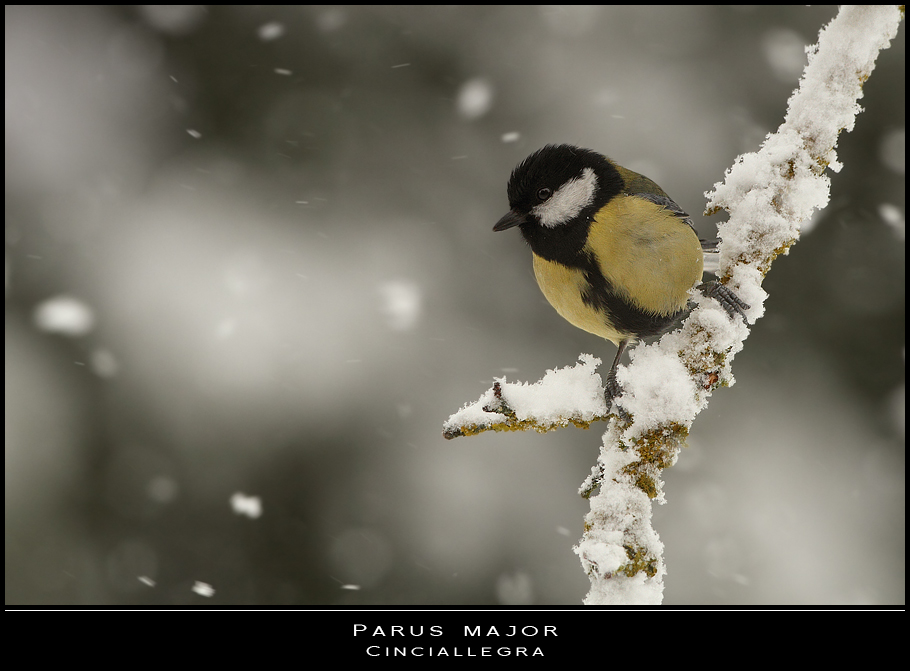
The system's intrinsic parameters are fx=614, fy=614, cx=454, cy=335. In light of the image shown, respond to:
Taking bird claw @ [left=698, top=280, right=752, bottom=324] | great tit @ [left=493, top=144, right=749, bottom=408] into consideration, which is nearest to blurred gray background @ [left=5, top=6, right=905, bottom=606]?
great tit @ [left=493, top=144, right=749, bottom=408]

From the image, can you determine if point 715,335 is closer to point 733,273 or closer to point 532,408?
point 733,273

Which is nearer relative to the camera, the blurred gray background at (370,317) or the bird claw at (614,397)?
the bird claw at (614,397)

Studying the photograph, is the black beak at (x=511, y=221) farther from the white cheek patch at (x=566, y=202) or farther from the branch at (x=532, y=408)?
the branch at (x=532, y=408)

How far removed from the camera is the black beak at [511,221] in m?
1.71

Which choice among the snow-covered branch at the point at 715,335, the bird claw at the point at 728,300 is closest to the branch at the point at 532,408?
the snow-covered branch at the point at 715,335

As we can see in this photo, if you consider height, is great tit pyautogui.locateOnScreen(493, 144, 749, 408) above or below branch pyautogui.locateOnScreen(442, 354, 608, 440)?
above

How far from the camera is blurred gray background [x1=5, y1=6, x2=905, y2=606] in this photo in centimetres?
368

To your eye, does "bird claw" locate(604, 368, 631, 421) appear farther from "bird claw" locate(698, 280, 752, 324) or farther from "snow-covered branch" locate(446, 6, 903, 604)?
"bird claw" locate(698, 280, 752, 324)

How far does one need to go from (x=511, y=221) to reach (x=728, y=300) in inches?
24.1

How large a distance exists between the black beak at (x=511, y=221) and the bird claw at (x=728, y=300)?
0.54 metres

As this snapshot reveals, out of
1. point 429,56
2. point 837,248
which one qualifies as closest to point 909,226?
point 837,248

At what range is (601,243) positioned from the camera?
1.76 meters

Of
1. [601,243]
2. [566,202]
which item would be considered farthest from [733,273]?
[566,202]

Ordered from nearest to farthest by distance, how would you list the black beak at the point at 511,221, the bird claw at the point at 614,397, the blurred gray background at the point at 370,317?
1. the bird claw at the point at 614,397
2. the black beak at the point at 511,221
3. the blurred gray background at the point at 370,317
